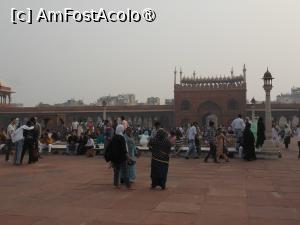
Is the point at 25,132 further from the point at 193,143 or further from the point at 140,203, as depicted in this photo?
the point at 140,203

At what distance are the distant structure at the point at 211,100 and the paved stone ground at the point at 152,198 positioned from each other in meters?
31.8

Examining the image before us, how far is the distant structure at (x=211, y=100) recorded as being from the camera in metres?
40.7

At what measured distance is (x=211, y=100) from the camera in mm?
41375

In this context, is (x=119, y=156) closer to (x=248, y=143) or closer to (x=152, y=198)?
(x=152, y=198)

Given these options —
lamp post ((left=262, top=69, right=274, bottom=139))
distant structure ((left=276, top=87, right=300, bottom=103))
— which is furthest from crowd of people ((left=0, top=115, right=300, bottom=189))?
distant structure ((left=276, top=87, right=300, bottom=103))

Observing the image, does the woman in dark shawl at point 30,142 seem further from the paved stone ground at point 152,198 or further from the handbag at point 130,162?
the handbag at point 130,162

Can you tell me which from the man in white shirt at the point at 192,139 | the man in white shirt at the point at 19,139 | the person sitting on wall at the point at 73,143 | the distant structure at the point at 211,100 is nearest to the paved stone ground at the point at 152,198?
the man in white shirt at the point at 19,139

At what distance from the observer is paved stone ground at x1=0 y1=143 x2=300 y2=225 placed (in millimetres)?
4742

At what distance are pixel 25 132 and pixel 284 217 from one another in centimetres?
770

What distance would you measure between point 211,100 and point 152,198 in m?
36.0

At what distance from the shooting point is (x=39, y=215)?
4.90 meters

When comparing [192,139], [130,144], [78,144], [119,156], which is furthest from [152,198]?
[78,144]

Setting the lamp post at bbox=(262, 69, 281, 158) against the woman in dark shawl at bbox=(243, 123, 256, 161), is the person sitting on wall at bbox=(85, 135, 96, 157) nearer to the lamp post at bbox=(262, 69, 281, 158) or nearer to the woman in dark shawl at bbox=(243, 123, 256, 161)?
the woman in dark shawl at bbox=(243, 123, 256, 161)

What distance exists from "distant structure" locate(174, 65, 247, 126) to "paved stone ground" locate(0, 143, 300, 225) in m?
31.8
